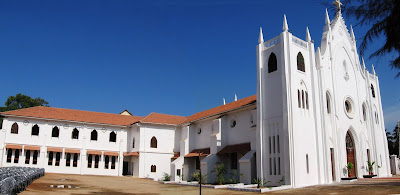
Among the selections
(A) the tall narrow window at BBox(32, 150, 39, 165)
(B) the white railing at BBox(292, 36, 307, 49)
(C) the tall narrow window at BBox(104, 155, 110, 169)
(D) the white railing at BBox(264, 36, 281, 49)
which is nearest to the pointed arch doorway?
(B) the white railing at BBox(292, 36, 307, 49)


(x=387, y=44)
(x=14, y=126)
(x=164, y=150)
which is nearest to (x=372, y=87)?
(x=164, y=150)

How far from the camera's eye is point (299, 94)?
23156 mm

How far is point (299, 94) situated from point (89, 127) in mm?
24796

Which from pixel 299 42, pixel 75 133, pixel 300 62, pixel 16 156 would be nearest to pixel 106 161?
pixel 75 133

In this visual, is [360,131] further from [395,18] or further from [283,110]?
[395,18]

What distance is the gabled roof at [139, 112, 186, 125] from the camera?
3822 cm

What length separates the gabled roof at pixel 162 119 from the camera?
1505 inches

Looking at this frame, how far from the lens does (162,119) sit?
3938 cm

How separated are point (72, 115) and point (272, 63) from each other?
24.7 meters

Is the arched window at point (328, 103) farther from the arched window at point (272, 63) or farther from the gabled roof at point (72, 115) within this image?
the gabled roof at point (72, 115)

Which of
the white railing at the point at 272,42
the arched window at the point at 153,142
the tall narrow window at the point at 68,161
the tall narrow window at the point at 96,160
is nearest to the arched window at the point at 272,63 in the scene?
the white railing at the point at 272,42

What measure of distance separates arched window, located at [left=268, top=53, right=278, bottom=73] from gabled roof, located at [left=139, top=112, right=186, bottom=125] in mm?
17577

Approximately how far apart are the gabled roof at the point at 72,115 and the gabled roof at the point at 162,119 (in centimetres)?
320

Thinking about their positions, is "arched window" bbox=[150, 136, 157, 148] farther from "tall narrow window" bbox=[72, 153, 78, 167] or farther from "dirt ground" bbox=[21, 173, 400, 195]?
"dirt ground" bbox=[21, 173, 400, 195]
